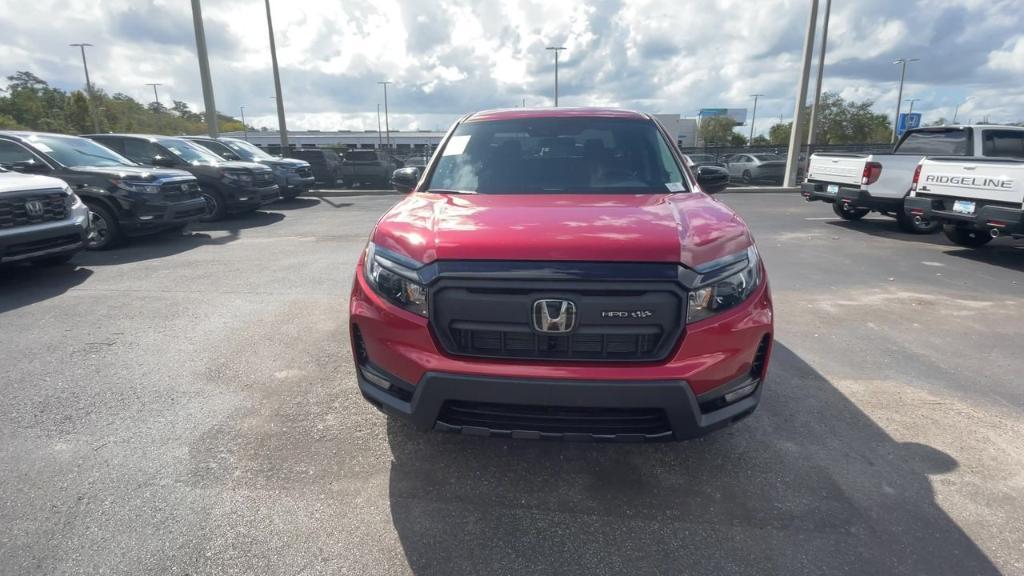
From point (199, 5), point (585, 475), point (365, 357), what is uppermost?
point (199, 5)

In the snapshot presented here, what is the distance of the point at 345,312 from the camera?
5188 mm

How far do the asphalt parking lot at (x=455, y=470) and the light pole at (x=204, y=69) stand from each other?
14462 mm

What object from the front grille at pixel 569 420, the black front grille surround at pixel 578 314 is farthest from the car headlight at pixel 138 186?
the front grille at pixel 569 420

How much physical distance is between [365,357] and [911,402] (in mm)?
3329

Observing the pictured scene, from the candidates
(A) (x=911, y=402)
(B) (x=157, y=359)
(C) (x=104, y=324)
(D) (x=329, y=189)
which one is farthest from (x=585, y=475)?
(D) (x=329, y=189)

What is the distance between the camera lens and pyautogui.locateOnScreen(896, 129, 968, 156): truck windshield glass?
9.42 meters

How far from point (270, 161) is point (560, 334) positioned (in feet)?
46.8

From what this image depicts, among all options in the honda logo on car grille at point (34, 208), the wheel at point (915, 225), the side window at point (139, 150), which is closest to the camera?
the honda logo on car grille at point (34, 208)

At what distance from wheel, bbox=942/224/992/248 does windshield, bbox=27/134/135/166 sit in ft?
43.3

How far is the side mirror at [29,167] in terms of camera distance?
25.4ft

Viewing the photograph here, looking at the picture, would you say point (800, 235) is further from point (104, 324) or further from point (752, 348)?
point (104, 324)

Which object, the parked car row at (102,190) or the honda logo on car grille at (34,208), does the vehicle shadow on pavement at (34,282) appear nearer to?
the parked car row at (102,190)

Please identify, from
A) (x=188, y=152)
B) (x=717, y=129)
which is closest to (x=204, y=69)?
(x=188, y=152)

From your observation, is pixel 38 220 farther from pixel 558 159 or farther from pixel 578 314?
pixel 578 314
